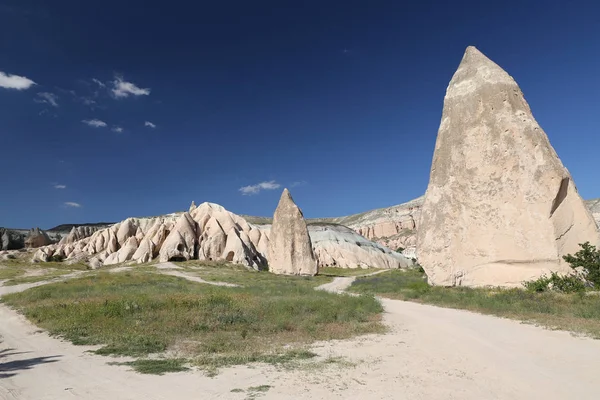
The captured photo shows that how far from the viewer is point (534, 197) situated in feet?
57.9

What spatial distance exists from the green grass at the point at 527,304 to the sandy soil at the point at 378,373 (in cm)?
165

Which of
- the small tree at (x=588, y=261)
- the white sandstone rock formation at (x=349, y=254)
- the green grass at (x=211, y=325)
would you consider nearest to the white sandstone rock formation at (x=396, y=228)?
the white sandstone rock formation at (x=349, y=254)

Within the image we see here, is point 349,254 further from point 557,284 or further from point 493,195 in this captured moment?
point 557,284

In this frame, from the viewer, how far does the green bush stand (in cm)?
1552

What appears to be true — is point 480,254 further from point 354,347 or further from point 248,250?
point 248,250

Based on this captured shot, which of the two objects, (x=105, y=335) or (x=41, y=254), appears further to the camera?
(x=41, y=254)

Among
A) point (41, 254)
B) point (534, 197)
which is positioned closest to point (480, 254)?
point (534, 197)

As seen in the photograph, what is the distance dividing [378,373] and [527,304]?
9930mm

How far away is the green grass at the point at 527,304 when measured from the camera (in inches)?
440

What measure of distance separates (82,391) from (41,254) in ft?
222

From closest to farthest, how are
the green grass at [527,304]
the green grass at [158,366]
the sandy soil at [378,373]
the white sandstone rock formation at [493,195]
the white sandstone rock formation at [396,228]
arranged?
the sandy soil at [378,373]
the green grass at [158,366]
the green grass at [527,304]
the white sandstone rock formation at [493,195]
the white sandstone rock formation at [396,228]

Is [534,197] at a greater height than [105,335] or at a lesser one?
greater

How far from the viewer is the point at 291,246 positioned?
4212cm

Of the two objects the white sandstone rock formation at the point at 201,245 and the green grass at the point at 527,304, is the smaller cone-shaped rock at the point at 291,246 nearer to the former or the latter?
the white sandstone rock formation at the point at 201,245
